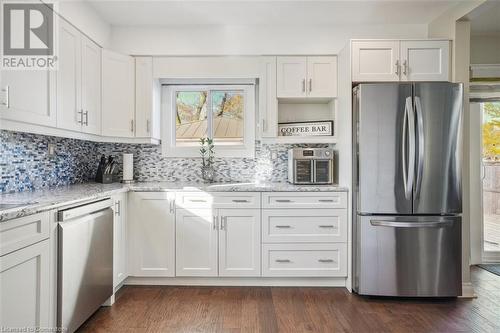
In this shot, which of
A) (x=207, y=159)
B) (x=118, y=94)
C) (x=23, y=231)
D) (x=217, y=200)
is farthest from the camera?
(x=207, y=159)

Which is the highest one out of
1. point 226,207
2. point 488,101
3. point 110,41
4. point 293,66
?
point 110,41

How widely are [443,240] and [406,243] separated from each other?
307 mm

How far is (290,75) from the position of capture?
10.4 feet

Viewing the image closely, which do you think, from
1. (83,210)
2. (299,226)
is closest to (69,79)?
(83,210)

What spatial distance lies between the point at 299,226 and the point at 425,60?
184cm

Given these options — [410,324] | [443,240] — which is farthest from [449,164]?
[410,324]

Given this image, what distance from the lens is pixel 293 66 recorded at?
3174 mm

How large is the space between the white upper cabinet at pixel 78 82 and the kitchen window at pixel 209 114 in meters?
0.83

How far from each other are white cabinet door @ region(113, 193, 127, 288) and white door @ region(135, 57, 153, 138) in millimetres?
758

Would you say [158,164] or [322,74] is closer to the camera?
[322,74]

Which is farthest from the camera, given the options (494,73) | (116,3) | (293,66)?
(494,73)

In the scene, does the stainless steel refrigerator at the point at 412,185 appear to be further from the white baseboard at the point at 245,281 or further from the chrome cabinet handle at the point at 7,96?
the chrome cabinet handle at the point at 7,96

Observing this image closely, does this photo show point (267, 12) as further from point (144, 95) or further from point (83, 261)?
point (83, 261)

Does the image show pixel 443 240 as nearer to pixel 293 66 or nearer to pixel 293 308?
pixel 293 308
